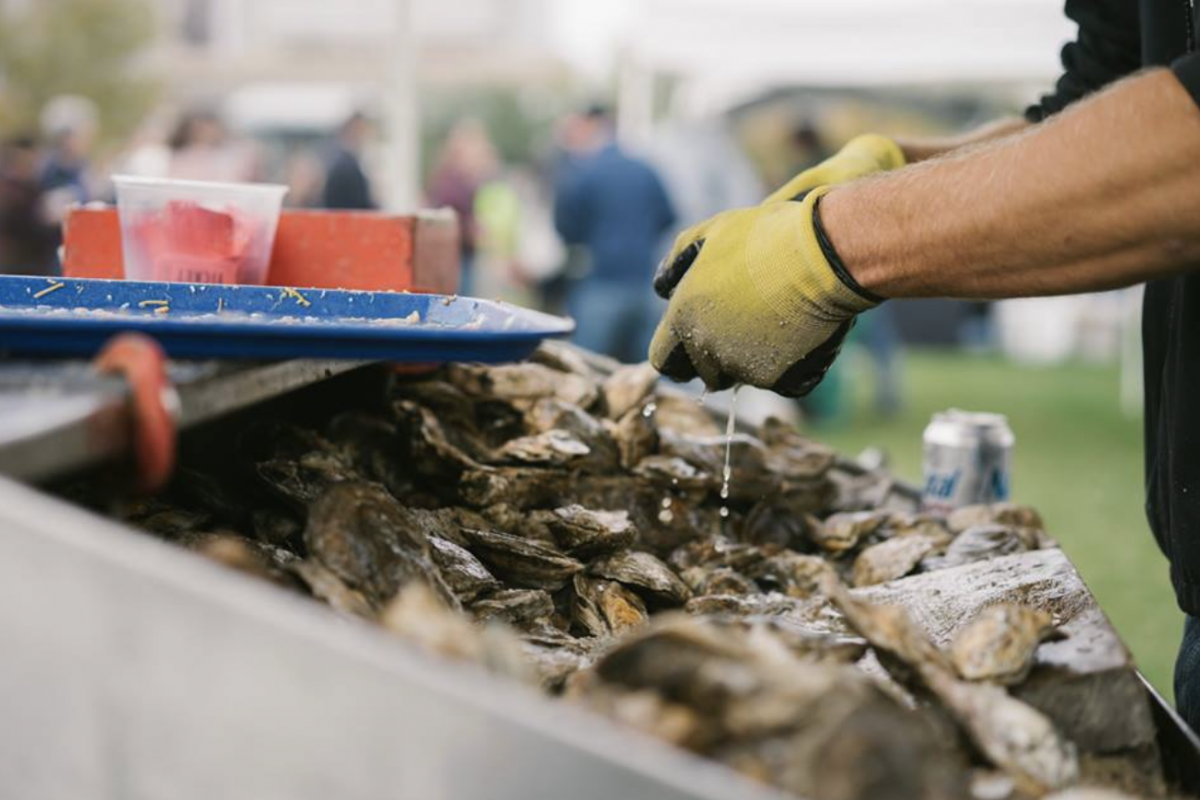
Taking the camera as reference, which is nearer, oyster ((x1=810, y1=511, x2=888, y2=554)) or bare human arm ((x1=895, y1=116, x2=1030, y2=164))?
oyster ((x1=810, y1=511, x2=888, y2=554))

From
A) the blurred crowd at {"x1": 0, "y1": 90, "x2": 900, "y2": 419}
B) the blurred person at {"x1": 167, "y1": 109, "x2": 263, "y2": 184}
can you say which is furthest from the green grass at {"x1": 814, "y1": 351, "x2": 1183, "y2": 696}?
the blurred person at {"x1": 167, "y1": 109, "x2": 263, "y2": 184}

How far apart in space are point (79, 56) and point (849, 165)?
29.4m

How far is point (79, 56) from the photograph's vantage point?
28.4 metres

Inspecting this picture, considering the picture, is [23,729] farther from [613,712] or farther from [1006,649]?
[1006,649]

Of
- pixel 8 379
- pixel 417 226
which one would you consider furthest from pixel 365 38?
pixel 8 379

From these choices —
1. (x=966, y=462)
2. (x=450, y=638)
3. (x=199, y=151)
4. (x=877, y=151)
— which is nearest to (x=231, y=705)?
(x=450, y=638)

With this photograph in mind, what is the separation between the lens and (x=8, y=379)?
3.98 ft

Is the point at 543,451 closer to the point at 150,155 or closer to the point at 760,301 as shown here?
the point at 760,301

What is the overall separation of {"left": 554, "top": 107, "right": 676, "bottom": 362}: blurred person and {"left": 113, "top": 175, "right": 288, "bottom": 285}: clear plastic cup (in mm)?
6018

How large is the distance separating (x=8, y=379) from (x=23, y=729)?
0.35 m

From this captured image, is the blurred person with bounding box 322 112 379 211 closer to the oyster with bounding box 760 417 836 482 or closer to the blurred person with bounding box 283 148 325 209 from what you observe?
the blurred person with bounding box 283 148 325 209

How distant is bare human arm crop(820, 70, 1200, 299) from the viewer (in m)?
1.38

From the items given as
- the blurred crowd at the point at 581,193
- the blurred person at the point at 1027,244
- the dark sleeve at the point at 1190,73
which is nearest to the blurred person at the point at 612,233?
the blurred crowd at the point at 581,193

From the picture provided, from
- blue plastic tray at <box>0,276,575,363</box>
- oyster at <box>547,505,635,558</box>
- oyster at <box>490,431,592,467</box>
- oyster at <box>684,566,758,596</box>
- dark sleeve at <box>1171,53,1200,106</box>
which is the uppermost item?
dark sleeve at <box>1171,53,1200,106</box>
